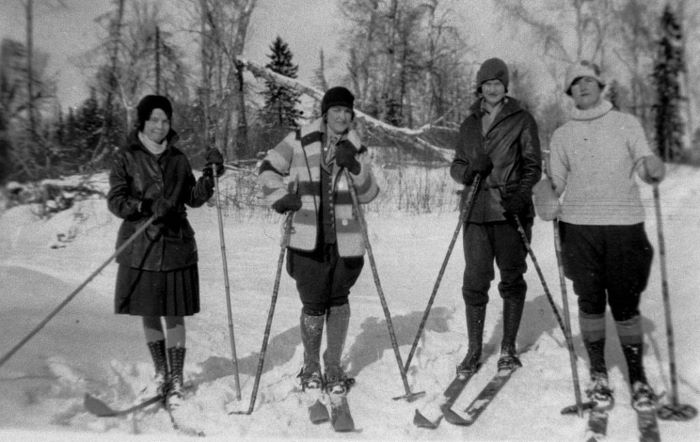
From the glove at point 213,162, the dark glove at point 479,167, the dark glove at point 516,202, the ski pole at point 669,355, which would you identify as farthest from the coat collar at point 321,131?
the ski pole at point 669,355

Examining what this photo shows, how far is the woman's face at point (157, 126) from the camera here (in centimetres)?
288

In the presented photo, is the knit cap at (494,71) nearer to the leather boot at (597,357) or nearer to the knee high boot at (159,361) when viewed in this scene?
the leather boot at (597,357)

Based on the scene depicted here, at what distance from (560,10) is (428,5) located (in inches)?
31.7

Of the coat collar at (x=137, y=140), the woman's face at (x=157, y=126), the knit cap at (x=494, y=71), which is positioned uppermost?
the knit cap at (x=494, y=71)

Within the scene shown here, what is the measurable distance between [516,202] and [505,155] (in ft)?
1.02

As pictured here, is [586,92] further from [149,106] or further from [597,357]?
[149,106]

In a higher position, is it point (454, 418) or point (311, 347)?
point (311, 347)

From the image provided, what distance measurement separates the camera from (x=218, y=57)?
3906 mm

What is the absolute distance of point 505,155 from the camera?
10.0 feet

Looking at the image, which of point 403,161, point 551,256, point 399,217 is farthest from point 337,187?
point 399,217

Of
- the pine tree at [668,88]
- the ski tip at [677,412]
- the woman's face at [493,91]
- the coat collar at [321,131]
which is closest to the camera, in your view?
the ski tip at [677,412]

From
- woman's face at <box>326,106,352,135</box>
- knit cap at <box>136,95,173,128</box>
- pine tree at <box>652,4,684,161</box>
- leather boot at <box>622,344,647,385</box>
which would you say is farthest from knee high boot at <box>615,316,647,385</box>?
knit cap at <box>136,95,173,128</box>

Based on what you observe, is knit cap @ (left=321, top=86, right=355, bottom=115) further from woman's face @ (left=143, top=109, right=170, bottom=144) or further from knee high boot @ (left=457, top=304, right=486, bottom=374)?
knee high boot @ (left=457, top=304, right=486, bottom=374)

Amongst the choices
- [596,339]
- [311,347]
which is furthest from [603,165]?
[311,347]
